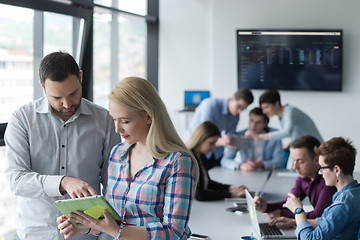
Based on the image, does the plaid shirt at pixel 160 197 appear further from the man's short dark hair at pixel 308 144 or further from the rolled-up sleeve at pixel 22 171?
the man's short dark hair at pixel 308 144

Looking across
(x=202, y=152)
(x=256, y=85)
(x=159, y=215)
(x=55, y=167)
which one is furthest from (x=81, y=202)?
(x=256, y=85)

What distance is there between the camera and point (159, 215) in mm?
1870

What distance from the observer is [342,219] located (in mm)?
2436

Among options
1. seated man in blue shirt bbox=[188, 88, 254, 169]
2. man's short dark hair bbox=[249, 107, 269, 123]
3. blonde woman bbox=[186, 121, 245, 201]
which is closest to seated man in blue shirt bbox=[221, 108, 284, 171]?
man's short dark hair bbox=[249, 107, 269, 123]

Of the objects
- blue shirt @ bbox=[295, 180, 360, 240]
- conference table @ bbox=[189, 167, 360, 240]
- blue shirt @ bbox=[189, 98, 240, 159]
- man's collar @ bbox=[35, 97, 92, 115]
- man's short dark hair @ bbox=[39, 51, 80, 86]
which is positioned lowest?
conference table @ bbox=[189, 167, 360, 240]

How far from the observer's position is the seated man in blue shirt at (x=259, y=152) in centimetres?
502

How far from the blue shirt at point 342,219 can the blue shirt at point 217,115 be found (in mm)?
2594

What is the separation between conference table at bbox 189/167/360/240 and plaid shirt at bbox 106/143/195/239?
1.04m

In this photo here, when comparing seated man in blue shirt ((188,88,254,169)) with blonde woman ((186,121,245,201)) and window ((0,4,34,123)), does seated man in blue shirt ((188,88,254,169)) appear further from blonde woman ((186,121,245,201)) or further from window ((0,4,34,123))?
window ((0,4,34,123))

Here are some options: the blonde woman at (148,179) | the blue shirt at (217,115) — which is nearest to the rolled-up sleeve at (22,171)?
the blonde woman at (148,179)

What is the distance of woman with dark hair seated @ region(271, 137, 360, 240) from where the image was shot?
96.2 inches

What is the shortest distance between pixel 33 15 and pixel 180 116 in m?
3.66

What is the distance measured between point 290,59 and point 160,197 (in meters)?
5.16

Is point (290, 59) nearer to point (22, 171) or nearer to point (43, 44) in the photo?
point (43, 44)
